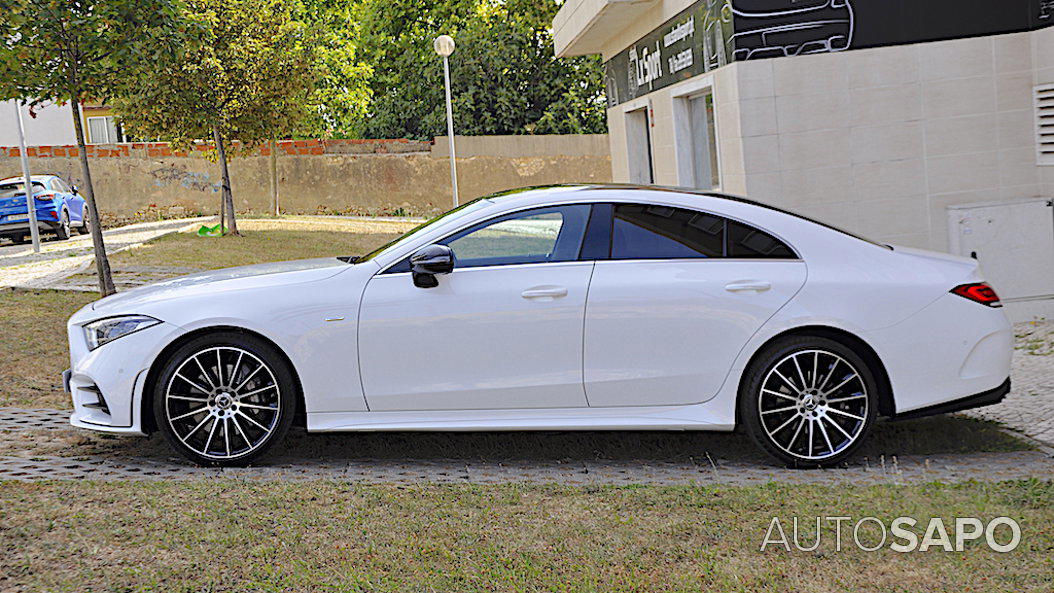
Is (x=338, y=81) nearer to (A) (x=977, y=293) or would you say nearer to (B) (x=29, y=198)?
(B) (x=29, y=198)

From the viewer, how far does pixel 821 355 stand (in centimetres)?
568

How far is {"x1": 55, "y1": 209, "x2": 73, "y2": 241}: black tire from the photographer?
25.3 m

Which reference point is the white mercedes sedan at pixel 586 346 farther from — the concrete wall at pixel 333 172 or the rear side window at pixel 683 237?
the concrete wall at pixel 333 172

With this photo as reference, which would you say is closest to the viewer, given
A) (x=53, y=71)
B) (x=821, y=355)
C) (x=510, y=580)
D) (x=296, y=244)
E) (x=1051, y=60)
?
(x=510, y=580)

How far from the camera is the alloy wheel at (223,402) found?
5.75 meters

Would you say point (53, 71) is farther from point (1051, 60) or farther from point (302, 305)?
point (1051, 60)

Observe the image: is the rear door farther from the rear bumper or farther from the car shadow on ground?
the rear bumper

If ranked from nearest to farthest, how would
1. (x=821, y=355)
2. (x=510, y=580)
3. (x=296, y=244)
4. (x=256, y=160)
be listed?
(x=510, y=580) < (x=821, y=355) < (x=296, y=244) < (x=256, y=160)

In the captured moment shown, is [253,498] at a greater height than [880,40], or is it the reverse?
[880,40]

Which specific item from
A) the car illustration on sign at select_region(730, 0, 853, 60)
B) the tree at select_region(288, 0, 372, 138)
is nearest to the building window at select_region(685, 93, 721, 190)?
the car illustration on sign at select_region(730, 0, 853, 60)

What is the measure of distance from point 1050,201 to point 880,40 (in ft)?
6.92

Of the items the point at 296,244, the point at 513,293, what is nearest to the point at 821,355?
the point at 513,293

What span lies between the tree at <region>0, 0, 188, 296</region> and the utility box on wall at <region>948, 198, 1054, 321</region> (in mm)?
7836

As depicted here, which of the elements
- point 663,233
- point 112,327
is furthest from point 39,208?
point 663,233
